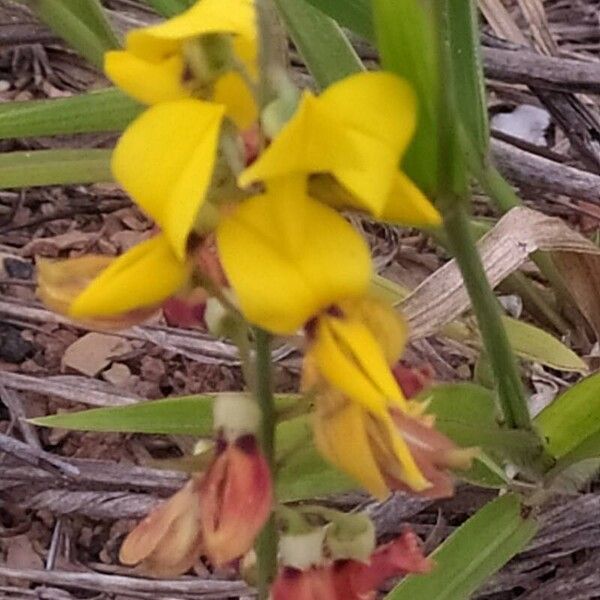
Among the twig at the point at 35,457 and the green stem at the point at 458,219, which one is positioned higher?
the green stem at the point at 458,219

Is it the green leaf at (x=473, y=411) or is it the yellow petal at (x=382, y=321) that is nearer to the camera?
the yellow petal at (x=382, y=321)

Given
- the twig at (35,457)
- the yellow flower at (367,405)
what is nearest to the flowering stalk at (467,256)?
the yellow flower at (367,405)

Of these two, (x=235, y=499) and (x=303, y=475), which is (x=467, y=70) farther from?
(x=235, y=499)

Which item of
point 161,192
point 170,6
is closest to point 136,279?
point 161,192

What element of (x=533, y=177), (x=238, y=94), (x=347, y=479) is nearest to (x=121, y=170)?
(x=238, y=94)

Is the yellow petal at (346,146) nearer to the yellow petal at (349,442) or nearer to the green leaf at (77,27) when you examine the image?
the yellow petal at (349,442)

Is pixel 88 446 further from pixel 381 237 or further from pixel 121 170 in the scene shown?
pixel 121 170
